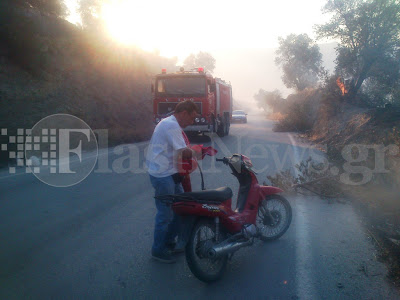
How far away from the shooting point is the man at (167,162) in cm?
431

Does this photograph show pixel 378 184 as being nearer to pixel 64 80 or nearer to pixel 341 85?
pixel 341 85

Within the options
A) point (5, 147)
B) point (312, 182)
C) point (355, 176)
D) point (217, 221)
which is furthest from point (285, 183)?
point (5, 147)

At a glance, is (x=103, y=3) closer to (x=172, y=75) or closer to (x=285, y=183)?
(x=172, y=75)

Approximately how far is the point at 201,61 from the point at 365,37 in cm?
7339

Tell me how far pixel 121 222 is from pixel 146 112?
25.1 meters

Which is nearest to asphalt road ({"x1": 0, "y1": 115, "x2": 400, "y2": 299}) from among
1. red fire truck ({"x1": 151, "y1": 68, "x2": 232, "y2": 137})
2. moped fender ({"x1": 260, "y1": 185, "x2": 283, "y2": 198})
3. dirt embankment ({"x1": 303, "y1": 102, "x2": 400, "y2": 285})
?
dirt embankment ({"x1": 303, "y1": 102, "x2": 400, "y2": 285})

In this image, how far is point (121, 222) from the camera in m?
6.07

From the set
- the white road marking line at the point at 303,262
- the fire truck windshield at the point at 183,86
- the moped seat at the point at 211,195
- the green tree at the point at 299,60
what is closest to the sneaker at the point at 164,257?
the moped seat at the point at 211,195

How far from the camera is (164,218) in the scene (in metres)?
4.50

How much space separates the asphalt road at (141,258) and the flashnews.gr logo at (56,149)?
2688 mm

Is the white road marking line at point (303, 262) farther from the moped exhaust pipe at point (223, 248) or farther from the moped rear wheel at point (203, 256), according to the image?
the moped rear wheel at point (203, 256)

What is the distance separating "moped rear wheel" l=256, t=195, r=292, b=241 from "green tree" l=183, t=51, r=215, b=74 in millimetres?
87043

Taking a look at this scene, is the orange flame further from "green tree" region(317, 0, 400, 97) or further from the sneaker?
the sneaker

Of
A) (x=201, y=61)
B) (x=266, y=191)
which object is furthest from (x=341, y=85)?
(x=201, y=61)
